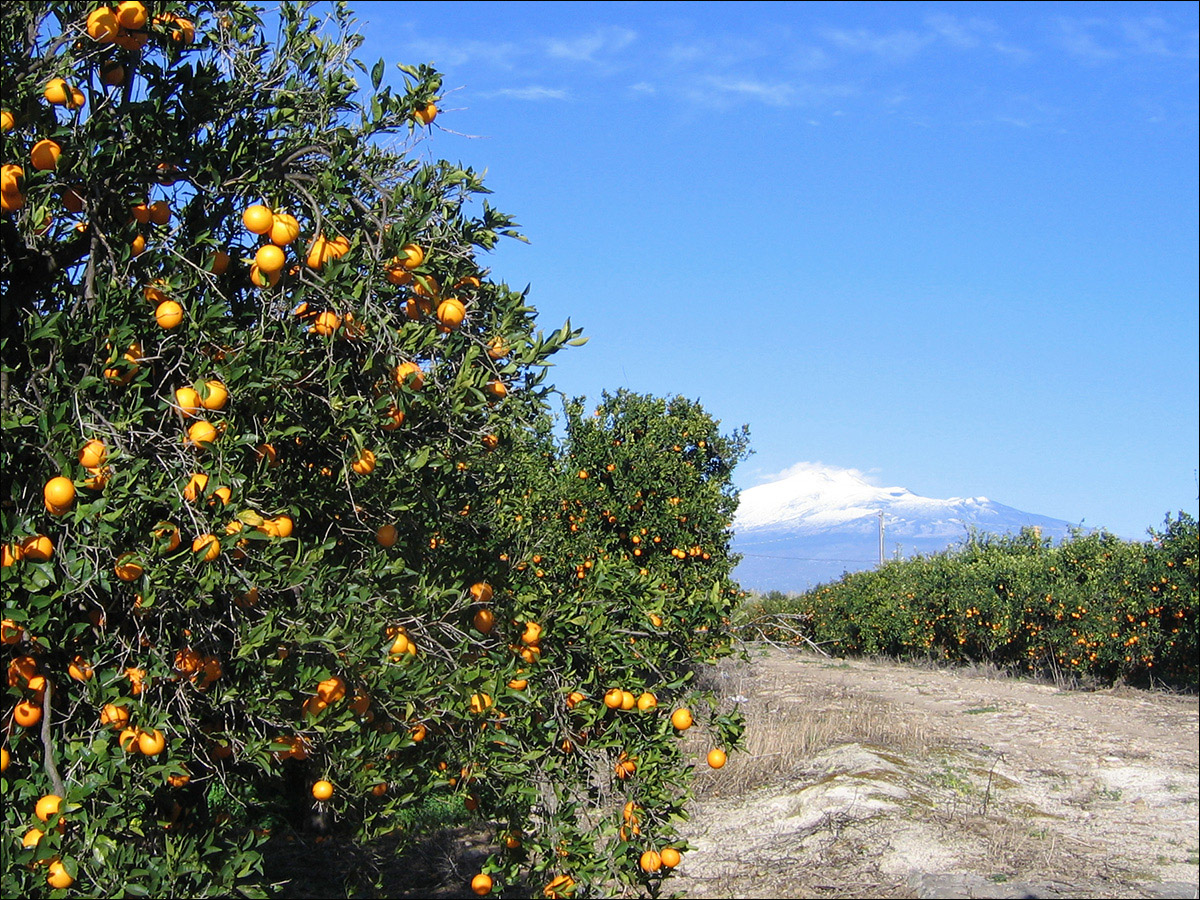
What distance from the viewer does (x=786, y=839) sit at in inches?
274

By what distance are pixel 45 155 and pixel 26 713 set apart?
136 cm

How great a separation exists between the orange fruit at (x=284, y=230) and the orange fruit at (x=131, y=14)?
61cm

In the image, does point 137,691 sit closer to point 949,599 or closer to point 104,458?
point 104,458

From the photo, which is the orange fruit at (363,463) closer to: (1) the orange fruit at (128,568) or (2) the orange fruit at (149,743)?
(1) the orange fruit at (128,568)

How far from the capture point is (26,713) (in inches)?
90.0

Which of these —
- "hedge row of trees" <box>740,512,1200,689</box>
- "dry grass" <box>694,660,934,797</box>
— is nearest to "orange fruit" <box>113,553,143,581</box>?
"dry grass" <box>694,660,934,797</box>

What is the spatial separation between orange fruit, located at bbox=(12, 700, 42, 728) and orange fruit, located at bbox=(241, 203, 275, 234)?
1283 mm

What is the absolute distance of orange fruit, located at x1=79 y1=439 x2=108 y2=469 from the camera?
2.18 meters

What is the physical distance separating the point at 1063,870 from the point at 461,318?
19.7 ft

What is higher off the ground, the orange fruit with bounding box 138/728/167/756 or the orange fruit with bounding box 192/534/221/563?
the orange fruit with bounding box 192/534/221/563

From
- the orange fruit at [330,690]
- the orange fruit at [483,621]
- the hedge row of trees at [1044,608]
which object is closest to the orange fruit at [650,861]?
the orange fruit at [483,621]

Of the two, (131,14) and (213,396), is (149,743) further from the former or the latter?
(131,14)

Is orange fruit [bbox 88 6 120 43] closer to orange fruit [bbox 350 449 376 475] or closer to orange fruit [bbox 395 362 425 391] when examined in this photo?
orange fruit [bbox 395 362 425 391]

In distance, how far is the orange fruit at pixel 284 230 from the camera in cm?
240
